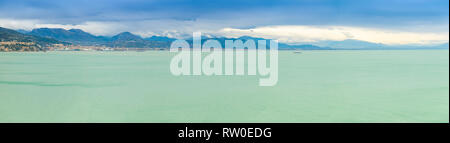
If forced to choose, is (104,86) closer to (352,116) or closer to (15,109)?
(15,109)

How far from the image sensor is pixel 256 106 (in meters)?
16.1

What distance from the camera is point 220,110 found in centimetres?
1557

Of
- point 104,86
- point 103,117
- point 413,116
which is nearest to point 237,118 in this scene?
point 103,117

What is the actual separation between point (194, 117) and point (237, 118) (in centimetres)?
182

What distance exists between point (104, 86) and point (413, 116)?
20.0 meters

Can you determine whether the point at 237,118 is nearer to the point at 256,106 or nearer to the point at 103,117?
the point at 256,106
